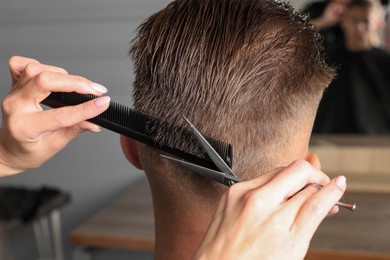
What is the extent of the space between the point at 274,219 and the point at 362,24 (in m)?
1.89

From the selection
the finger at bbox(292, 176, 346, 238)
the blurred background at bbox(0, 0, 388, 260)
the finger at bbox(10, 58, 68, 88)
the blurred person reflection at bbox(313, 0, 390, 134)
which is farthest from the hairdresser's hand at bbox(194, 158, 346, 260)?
the blurred background at bbox(0, 0, 388, 260)

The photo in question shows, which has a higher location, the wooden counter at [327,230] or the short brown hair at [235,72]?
the short brown hair at [235,72]

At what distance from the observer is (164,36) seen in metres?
0.82

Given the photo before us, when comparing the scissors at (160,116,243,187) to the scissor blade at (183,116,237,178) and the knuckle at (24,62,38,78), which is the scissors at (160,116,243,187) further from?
the knuckle at (24,62,38,78)

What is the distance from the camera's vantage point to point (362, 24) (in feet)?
7.43

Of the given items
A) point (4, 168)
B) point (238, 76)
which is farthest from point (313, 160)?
point (4, 168)

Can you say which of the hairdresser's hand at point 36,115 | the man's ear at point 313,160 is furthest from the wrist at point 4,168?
the man's ear at point 313,160

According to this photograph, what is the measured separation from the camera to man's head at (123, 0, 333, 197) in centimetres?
78

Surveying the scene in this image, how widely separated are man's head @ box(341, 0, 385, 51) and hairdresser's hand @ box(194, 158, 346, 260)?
182cm

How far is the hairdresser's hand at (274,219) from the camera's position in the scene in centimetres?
55

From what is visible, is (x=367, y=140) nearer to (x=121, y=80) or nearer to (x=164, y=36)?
(x=121, y=80)

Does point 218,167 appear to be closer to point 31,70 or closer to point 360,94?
point 31,70

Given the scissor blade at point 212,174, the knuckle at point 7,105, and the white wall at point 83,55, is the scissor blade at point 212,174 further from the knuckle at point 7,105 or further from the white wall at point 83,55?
the white wall at point 83,55

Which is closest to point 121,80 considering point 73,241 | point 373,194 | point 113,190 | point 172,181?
point 113,190
